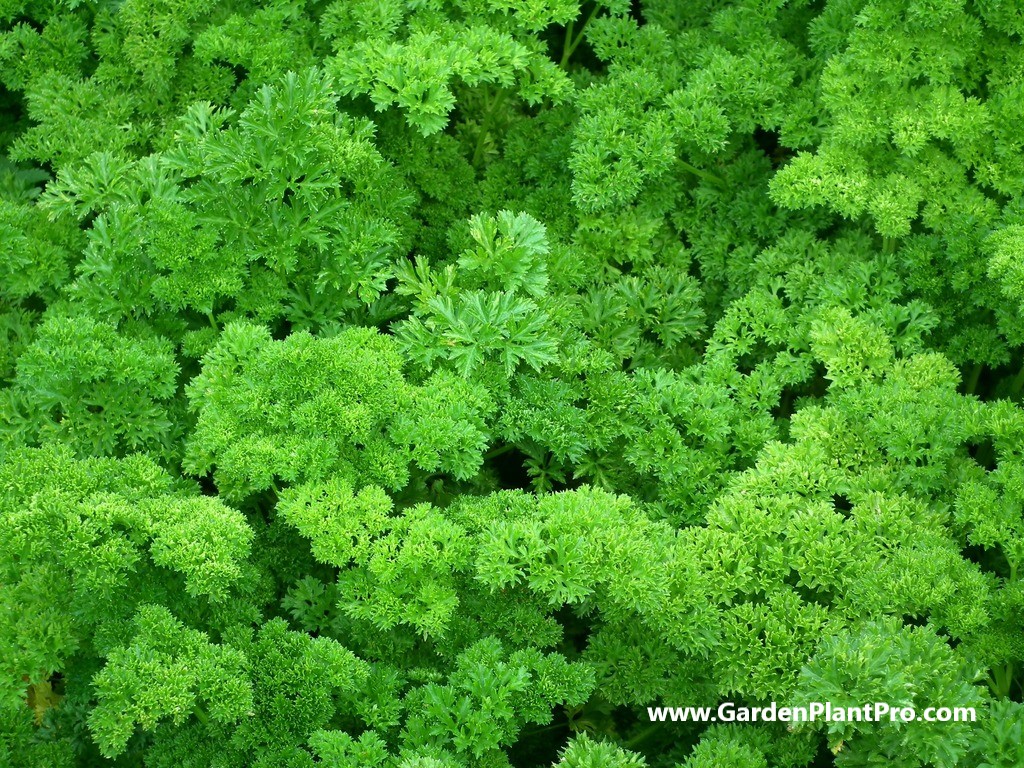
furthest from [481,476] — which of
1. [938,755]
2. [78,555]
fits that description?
[938,755]

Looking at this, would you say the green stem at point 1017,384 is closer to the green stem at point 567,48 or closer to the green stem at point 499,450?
the green stem at point 499,450

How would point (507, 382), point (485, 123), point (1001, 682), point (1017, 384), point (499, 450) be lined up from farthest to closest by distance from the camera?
point (485, 123), point (1017, 384), point (499, 450), point (507, 382), point (1001, 682)

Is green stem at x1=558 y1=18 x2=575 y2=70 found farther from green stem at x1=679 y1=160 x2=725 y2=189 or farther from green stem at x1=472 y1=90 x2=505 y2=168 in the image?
green stem at x1=679 y1=160 x2=725 y2=189

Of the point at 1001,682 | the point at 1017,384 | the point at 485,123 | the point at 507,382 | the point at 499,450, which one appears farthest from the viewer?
the point at 485,123

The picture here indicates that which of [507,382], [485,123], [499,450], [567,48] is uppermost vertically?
[567,48]

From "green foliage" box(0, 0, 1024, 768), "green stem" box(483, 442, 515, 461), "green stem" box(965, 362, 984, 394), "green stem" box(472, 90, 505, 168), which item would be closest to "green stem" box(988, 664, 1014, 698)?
"green foliage" box(0, 0, 1024, 768)

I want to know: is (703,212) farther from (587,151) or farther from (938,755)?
(938,755)

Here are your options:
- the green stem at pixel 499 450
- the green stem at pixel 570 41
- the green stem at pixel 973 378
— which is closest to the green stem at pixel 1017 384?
the green stem at pixel 973 378

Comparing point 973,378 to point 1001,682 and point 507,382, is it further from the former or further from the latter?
point 507,382

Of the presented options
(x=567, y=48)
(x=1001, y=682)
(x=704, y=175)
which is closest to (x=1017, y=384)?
(x=1001, y=682)
